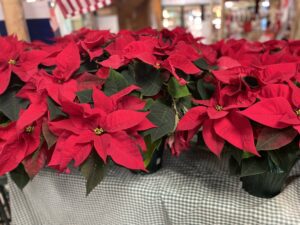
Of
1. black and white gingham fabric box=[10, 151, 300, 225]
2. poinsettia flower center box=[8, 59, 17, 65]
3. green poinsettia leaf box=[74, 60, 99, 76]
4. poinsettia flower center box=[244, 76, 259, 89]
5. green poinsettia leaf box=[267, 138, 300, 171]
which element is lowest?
black and white gingham fabric box=[10, 151, 300, 225]

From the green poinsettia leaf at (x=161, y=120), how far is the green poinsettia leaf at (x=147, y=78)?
4cm

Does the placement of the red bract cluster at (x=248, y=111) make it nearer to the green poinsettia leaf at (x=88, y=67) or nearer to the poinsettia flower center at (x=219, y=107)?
the poinsettia flower center at (x=219, y=107)

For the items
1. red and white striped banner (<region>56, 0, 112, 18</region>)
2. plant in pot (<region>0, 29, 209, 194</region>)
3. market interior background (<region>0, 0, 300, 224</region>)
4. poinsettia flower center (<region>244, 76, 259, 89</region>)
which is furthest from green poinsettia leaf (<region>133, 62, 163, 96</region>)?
red and white striped banner (<region>56, 0, 112, 18</region>)

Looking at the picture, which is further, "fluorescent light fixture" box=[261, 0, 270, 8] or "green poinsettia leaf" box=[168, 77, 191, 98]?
"fluorescent light fixture" box=[261, 0, 270, 8]

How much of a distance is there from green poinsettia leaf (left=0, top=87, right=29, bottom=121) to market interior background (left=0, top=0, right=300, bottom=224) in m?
0.38

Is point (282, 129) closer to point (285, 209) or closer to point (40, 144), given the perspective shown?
point (285, 209)

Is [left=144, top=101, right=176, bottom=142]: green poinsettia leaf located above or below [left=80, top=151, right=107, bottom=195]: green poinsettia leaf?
above

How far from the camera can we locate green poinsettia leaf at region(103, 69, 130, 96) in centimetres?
70

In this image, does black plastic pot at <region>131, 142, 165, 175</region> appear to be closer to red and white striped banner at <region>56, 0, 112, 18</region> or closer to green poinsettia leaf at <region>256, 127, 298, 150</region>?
green poinsettia leaf at <region>256, 127, 298, 150</region>

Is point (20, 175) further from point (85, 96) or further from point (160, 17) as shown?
point (160, 17)

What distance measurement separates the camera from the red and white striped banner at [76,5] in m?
1.79

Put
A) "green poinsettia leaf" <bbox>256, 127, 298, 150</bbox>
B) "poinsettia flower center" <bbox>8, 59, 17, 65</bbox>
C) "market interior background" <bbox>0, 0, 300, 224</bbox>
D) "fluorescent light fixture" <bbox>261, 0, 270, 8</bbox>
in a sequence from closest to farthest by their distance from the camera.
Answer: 1. "green poinsettia leaf" <bbox>256, 127, 298, 150</bbox>
2. "poinsettia flower center" <bbox>8, 59, 17, 65</bbox>
3. "market interior background" <bbox>0, 0, 300, 224</bbox>
4. "fluorescent light fixture" <bbox>261, 0, 270, 8</bbox>

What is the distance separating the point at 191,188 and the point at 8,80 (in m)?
0.57

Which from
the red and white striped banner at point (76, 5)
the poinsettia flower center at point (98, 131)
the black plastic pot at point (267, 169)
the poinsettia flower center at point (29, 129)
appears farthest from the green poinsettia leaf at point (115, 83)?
the red and white striped banner at point (76, 5)
